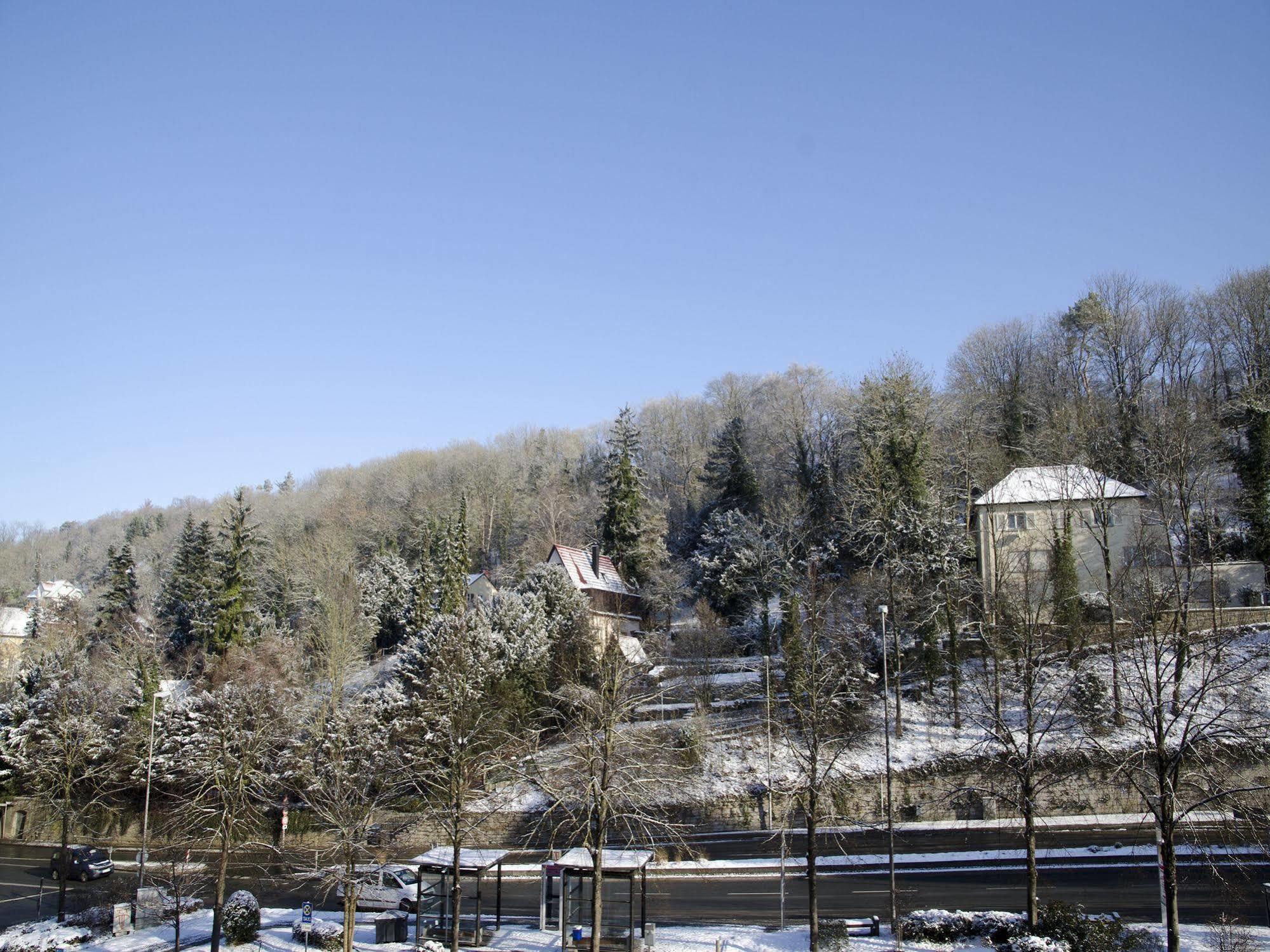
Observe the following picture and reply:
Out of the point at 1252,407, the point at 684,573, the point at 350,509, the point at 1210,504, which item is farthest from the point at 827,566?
the point at 350,509

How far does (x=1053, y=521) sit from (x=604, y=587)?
1114 inches

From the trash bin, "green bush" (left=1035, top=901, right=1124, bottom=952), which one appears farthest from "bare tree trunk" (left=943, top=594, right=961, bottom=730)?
the trash bin

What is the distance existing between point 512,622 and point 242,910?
73.8 feet

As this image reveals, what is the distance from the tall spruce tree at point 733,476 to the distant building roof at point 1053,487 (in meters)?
15.2

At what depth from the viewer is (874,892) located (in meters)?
28.6

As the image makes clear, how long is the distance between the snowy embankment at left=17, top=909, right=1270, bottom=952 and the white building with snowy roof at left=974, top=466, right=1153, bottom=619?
85.5ft

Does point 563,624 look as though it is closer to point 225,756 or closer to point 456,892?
point 225,756

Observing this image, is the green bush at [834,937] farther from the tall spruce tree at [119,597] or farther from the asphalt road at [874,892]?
the tall spruce tree at [119,597]

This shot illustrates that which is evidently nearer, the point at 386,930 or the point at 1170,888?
the point at 1170,888

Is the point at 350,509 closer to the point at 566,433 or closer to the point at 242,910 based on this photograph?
the point at 566,433

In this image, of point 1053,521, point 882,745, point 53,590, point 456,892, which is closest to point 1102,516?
point 1053,521

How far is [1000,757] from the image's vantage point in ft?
115

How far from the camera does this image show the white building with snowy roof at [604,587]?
6006 cm

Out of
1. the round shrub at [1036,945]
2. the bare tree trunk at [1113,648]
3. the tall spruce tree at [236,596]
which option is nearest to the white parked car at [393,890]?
the round shrub at [1036,945]
